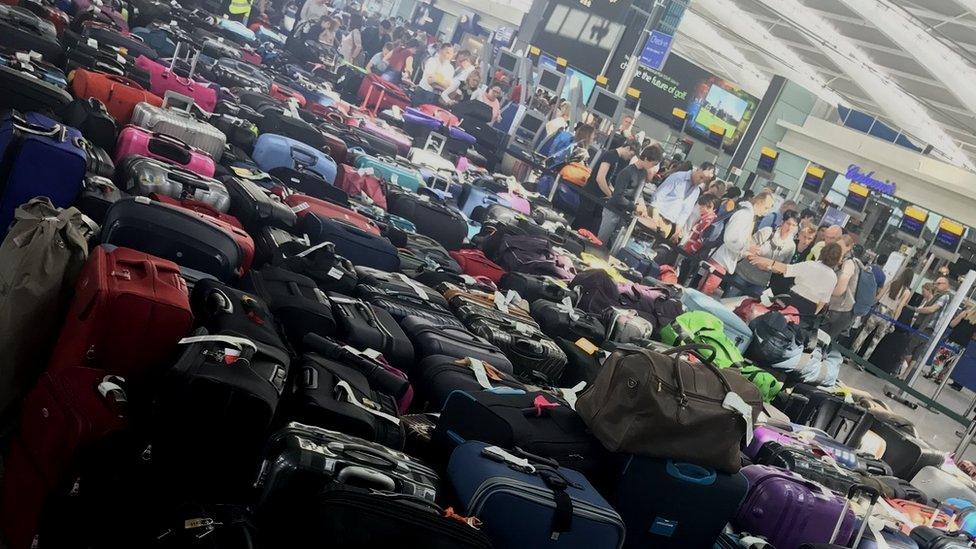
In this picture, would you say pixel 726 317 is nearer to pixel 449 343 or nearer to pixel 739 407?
pixel 449 343

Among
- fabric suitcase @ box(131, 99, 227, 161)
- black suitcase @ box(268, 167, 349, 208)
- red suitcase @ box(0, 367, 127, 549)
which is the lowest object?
red suitcase @ box(0, 367, 127, 549)

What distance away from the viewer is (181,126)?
5.61 metres

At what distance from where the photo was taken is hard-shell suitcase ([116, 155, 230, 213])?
4.45 meters

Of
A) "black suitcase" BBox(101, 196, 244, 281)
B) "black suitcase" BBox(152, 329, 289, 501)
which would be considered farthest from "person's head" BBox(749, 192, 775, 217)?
"black suitcase" BBox(152, 329, 289, 501)

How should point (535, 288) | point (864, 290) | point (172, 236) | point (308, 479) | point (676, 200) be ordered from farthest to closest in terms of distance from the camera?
point (676, 200), point (864, 290), point (535, 288), point (172, 236), point (308, 479)

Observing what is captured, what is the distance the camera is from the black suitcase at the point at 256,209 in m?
4.78

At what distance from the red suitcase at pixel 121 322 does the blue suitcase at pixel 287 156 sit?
3.41 metres

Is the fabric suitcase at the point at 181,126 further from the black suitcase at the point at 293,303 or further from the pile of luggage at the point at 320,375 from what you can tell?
the black suitcase at the point at 293,303

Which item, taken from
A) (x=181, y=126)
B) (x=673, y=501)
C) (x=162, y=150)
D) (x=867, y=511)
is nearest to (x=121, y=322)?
(x=673, y=501)

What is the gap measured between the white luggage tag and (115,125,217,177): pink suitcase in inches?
122

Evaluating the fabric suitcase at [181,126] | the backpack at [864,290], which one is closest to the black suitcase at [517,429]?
the fabric suitcase at [181,126]

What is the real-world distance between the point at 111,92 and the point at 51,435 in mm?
3627

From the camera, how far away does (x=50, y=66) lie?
5375 millimetres

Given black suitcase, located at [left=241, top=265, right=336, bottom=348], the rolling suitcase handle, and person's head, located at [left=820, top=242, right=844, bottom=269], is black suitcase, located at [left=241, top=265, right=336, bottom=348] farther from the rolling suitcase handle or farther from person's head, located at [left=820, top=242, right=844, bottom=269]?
person's head, located at [left=820, top=242, right=844, bottom=269]
